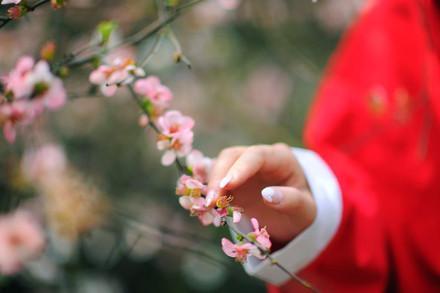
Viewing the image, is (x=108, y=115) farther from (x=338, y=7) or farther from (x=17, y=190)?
(x=338, y=7)

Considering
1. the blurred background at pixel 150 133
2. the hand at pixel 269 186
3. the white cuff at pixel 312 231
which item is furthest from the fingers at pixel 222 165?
the blurred background at pixel 150 133

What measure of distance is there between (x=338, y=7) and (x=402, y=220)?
37.5 inches

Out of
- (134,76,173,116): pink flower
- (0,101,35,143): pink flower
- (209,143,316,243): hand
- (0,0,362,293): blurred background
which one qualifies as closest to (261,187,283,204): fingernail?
(209,143,316,243): hand

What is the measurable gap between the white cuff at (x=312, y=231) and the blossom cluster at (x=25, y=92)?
23cm

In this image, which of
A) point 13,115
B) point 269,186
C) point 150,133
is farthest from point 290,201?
point 150,133

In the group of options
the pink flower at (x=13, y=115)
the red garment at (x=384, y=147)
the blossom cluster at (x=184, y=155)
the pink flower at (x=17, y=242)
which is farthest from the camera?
the pink flower at (x=17, y=242)

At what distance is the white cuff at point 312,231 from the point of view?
66 centimetres

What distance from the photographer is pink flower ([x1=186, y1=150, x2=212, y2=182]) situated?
1.88ft

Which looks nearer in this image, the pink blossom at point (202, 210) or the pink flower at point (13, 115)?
the pink blossom at point (202, 210)

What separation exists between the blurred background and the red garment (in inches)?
8.5

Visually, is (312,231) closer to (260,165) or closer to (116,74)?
(260,165)

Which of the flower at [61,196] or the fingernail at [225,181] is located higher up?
the fingernail at [225,181]

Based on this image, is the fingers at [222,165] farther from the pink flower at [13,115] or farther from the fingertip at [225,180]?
the pink flower at [13,115]

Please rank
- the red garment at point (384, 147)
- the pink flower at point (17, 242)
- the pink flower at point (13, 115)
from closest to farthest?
the pink flower at point (13, 115), the red garment at point (384, 147), the pink flower at point (17, 242)
